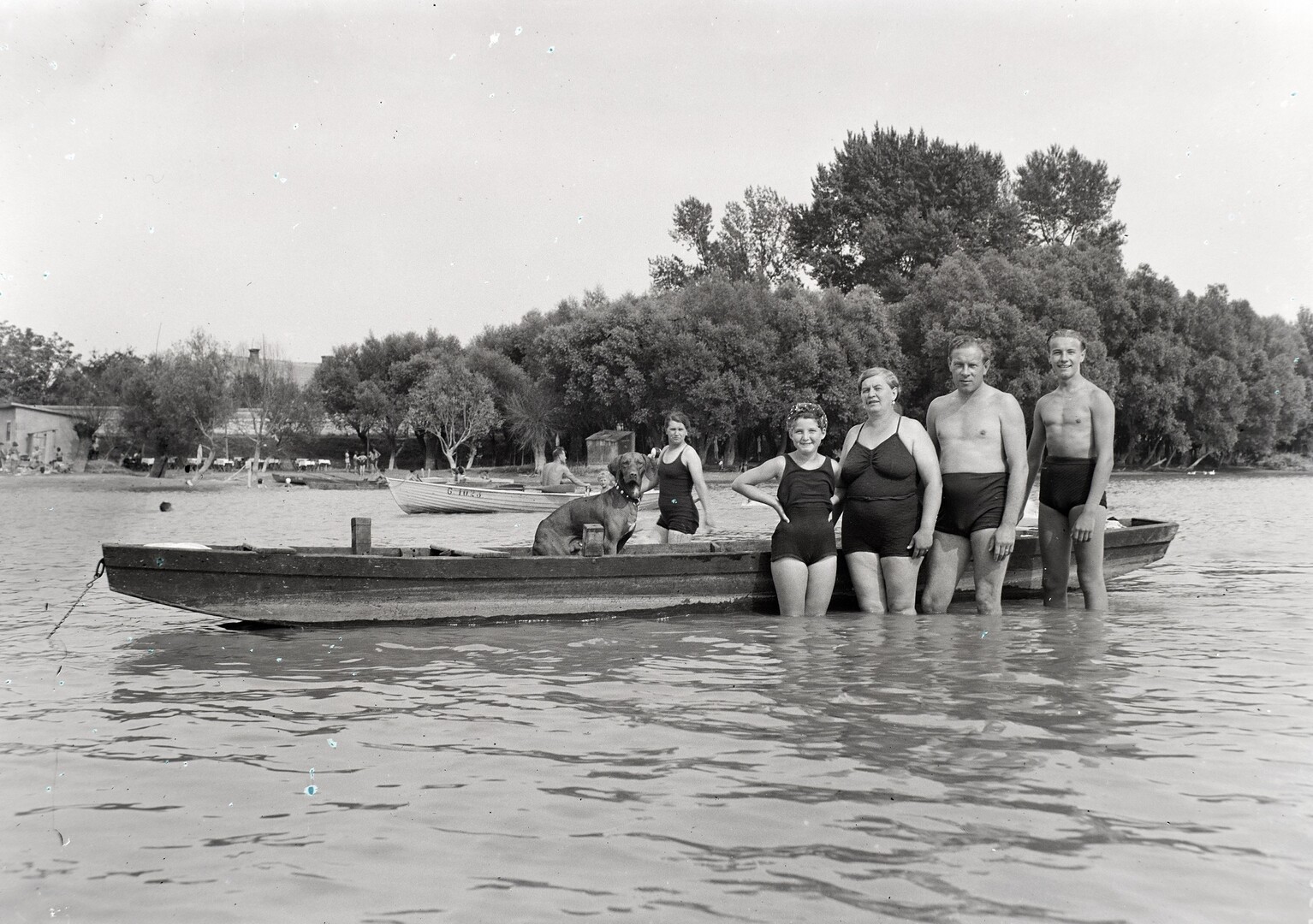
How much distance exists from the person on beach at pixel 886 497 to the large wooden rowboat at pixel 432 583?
0.48m

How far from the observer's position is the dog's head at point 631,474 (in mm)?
9422

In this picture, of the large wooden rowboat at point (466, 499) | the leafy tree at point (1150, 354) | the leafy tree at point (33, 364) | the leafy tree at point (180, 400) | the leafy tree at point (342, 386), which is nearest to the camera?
the large wooden rowboat at point (466, 499)

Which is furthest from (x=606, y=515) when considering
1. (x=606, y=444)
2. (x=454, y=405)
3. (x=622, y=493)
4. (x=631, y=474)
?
(x=454, y=405)

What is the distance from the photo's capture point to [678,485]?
10.3m

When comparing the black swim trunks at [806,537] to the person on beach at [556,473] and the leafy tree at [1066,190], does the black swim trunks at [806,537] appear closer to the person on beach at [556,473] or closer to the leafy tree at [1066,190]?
the person on beach at [556,473]

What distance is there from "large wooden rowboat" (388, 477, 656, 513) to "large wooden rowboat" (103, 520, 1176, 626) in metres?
17.8

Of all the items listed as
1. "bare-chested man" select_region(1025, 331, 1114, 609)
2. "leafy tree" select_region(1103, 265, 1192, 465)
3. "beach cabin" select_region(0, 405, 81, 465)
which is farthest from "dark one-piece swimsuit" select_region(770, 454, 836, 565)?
"beach cabin" select_region(0, 405, 81, 465)

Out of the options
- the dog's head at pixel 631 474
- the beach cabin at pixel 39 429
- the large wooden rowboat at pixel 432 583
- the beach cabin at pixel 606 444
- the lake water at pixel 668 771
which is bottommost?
the lake water at pixel 668 771

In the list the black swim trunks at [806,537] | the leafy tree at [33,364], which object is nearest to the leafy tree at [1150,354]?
the black swim trunks at [806,537]

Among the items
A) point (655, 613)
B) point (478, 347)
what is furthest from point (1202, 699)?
point (478, 347)

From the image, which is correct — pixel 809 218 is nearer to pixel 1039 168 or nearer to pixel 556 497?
pixel 1039 168

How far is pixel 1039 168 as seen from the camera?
70875mm

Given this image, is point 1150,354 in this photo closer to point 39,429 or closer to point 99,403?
point 99,403

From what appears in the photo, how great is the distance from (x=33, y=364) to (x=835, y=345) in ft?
209
